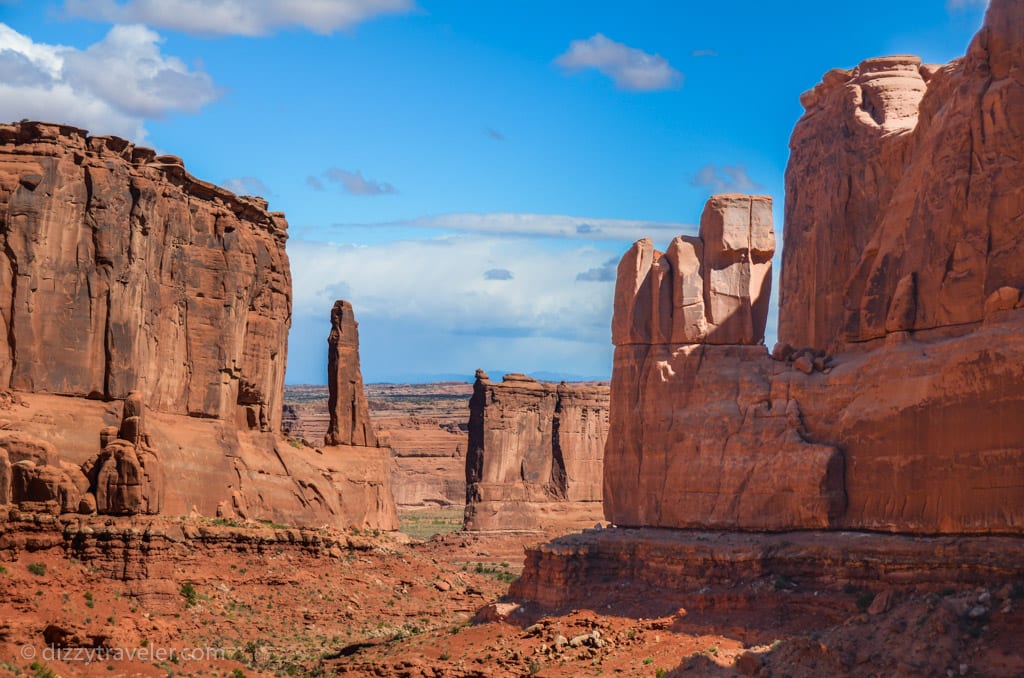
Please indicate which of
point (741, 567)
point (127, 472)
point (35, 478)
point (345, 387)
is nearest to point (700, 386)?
point (741, 567)

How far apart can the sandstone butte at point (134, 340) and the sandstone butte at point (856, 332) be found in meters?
13.4

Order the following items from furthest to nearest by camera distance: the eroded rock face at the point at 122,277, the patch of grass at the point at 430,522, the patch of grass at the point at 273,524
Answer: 1. the patch of grass at the point at 430,522
2. the patch of grass at the point at 273,524
3. the eroded rock face at the point at 122,277

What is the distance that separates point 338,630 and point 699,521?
13986mm

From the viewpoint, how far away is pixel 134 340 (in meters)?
49.2

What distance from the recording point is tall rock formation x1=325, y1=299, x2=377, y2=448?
6562cm

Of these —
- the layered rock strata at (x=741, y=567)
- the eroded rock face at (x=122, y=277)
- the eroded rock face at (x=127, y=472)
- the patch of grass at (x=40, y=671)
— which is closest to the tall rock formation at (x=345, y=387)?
the eroded rock face at (x=122, y=277)

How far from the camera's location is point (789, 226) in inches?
1982

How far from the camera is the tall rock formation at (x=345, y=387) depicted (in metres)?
65.6

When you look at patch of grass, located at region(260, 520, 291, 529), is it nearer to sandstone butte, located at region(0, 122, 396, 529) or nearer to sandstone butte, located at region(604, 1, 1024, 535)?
sandstone butte, located at region(0, 122, 396, 529)

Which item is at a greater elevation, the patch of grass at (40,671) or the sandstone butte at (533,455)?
the sandstone butte at (533,455)

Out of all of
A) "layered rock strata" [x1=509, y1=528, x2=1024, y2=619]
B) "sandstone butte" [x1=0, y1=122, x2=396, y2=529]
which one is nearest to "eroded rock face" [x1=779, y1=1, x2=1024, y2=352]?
"layered rock strata" [x1=509, y1=528, x2=1024, y2=619]

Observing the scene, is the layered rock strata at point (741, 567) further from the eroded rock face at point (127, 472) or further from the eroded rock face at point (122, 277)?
the eroded rock face at point (122, 277)

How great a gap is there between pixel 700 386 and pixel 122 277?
1708 cm

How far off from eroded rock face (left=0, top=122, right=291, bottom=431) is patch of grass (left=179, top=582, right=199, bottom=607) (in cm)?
584
